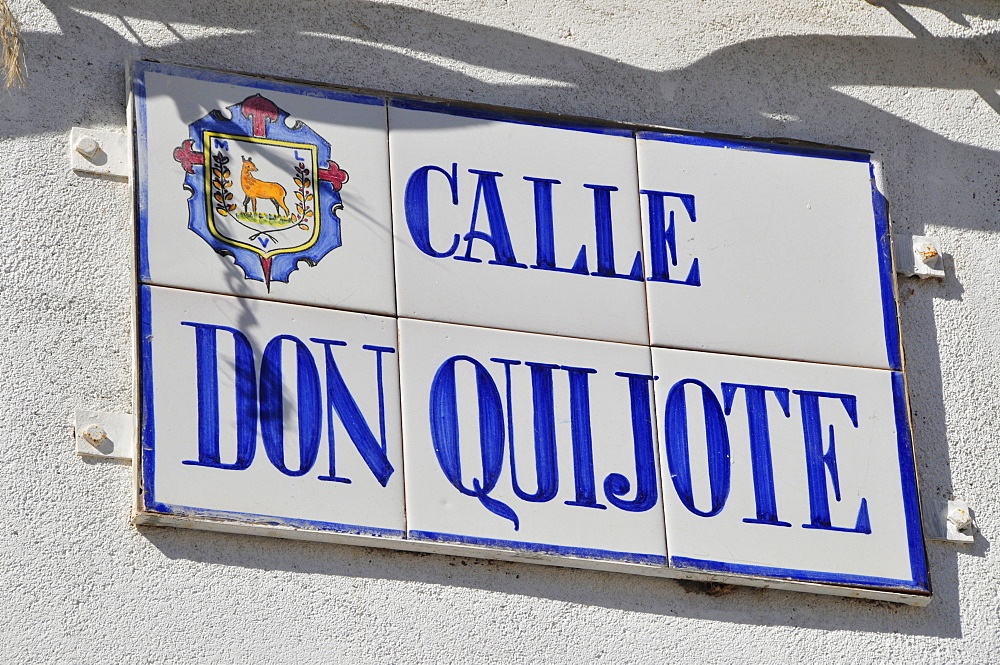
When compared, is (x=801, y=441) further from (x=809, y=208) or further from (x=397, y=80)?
(x=397, y=80)

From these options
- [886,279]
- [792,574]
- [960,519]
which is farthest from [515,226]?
[960,519]

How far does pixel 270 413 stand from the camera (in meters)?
4.67

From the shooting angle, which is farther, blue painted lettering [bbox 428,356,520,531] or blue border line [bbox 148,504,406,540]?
blue painted lettering [bbox 428,356,520,531]

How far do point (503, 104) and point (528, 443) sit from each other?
1.07m

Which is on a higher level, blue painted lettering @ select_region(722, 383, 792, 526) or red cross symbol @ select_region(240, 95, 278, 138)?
red cross symbol @ select_region(240, 95, 278, 138)

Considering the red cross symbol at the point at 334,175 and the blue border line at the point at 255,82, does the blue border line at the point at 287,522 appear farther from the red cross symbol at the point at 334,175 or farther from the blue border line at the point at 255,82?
the blue border line at the point at 255,82

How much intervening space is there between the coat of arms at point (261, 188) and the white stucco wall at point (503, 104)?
0.22 meters

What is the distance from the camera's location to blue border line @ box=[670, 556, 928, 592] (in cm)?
477

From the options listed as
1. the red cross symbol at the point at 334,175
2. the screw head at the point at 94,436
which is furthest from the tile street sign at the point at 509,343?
the screw head at the point at 94,436

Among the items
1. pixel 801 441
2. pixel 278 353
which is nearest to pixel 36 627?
pixel 278 353

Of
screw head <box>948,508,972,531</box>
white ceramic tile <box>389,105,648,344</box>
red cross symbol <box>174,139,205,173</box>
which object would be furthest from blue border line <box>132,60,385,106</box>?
screw head <box>948,508,972,531</box>

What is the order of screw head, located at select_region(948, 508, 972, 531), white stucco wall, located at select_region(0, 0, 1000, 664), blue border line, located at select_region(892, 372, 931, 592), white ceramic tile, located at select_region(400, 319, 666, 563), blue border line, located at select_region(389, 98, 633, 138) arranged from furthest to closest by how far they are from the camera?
blue border line, located at select_region(389, 98, 633, 138) → screw head, located at select_region(948, 508, 972, 531) → blue border line, located at select_region(892, 372, 931, 592) → white ceramic tile, located at select_region(400, 319, 666, 563) → white stucco wall, located at select_region(0, 0, 1000, 664)

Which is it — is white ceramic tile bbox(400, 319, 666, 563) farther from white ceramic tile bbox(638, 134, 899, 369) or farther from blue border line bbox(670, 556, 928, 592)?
white ceramic tile bbox(638, 134, 899, 369)

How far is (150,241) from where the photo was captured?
4734mm
